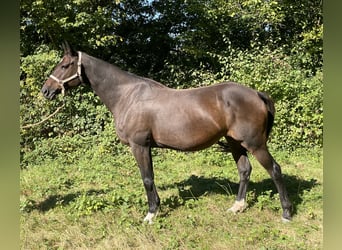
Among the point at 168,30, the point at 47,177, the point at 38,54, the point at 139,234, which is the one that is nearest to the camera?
the point at 139,234

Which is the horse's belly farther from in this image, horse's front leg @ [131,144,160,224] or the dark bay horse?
horse's front leg @ [131,144,160,224]

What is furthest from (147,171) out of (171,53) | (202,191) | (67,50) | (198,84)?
(171,53)

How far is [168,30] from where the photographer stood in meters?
12.5

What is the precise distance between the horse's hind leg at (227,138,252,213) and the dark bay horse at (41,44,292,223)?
0.09 feet

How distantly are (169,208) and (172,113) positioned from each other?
132 centimetres

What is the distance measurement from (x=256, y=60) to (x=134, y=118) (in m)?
5.81

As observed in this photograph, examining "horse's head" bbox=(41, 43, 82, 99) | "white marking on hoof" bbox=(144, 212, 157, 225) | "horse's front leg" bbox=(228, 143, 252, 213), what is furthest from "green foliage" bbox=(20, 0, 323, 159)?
"horse's head" bbox=(41, 43, 82, 99)

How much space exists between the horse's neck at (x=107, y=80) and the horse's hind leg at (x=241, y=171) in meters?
1.58

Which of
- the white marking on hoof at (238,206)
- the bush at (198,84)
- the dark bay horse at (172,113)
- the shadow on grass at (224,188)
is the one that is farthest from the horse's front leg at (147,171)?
the bush at (198,84)

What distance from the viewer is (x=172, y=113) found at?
411 centimetres

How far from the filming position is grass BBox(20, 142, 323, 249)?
3.59m

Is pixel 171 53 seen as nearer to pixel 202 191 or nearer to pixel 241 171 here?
pixel 202 191
